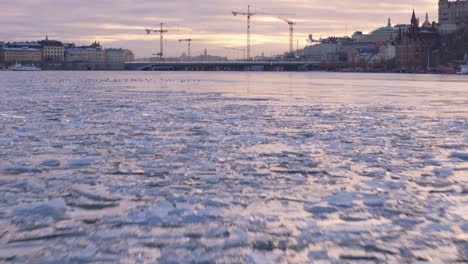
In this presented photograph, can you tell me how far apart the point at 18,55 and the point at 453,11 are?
114894 millimetres

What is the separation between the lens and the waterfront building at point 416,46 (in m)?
109

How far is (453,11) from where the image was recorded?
13825 cm

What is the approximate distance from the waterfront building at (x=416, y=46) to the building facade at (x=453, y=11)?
22395 millimetres

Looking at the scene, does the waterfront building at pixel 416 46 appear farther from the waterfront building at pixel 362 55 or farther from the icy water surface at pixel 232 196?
the icy water surface at pixel 232 196

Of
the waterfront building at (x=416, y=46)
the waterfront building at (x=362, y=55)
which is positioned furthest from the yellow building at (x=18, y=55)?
the waterfront building at (x=416, y=46)

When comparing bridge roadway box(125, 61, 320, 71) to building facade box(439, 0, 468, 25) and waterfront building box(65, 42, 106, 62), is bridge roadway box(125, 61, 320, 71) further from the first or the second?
building facade box(439, 0, 468, 25)

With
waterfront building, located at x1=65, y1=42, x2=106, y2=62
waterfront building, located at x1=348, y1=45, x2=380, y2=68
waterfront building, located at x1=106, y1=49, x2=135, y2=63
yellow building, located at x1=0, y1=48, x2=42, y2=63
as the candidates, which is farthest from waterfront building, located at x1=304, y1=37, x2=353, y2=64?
yellow building, located at x1=0, y1=48, x2=42, y2=63

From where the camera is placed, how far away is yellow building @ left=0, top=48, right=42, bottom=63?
14400 cm

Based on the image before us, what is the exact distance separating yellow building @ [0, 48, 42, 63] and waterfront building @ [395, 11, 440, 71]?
92308 millimetres

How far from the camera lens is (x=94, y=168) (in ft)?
15.4

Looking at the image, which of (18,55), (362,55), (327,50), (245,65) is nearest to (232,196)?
(362,55)

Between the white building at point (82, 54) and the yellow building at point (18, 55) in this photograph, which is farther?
the white building at point (82, 54)

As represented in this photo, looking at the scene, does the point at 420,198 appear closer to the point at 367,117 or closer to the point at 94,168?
the point at 94,168

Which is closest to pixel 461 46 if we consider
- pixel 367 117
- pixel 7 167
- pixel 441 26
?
pixel 441 26
